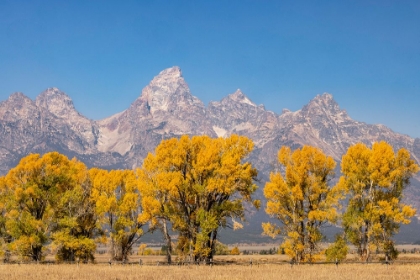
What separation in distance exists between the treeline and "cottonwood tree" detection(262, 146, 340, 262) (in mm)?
115

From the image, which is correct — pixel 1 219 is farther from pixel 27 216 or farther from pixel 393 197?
pixel 393 197

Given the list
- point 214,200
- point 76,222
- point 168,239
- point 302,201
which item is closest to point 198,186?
point 214,200

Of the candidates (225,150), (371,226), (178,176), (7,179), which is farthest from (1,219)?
(371,226)

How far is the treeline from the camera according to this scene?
51219 millimetres

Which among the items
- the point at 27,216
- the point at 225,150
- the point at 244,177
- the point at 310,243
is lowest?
the point at 310,243

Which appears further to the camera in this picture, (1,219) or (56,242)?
(1,219)

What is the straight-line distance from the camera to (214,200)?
2040 inches

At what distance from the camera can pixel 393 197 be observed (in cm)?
5334

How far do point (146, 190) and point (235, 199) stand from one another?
10.2m

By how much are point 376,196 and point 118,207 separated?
103 feet

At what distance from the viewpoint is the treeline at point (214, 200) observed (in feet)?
168

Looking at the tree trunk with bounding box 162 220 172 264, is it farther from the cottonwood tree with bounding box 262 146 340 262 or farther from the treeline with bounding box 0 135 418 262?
the cottonwood tree with bounding box 262 146 340 262

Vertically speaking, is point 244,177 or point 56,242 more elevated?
point 244,177

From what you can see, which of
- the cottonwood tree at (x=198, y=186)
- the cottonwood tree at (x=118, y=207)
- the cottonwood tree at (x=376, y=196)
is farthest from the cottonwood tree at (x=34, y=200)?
the cottonwood tree at (x=376, y=196)
